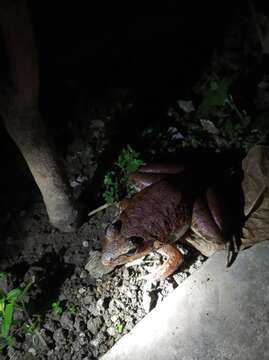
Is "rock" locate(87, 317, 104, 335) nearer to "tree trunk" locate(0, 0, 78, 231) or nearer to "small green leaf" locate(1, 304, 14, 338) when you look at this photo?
"small green leaf" locate(1, 304, 14, 338)

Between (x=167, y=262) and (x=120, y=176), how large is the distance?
90cm

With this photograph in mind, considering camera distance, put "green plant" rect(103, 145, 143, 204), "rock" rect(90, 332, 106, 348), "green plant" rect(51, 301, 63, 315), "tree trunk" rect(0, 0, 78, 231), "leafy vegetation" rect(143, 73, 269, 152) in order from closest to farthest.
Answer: "tree trunk" rect(0, 0, 78, 231) → "rock" rect(90, 332, 106, 348) → "green plant" rect(51, 301, 63, 315) → "green plant" rect(103, 145, 143, 204) → "leafy vegetation" rect(143, 73, 269, 152)

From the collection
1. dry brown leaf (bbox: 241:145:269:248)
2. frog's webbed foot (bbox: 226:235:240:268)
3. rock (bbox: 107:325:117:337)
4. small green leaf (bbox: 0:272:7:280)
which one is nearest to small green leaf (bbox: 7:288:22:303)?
small green leaf (bbox: 0:272:7:280)

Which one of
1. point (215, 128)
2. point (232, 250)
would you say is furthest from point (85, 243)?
point (215, 128)

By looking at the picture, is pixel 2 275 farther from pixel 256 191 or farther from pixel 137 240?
pixel 256 191

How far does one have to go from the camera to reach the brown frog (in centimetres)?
289

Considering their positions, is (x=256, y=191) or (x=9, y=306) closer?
(x=9, y=306)

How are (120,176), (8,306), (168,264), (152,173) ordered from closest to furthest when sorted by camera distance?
(8,306) → (168,264) → (152,173) → (120,176)

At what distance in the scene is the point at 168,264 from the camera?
2951 millimetres

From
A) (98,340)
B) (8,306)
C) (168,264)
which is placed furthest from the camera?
(168,264)

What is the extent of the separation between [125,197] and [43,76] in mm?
1589

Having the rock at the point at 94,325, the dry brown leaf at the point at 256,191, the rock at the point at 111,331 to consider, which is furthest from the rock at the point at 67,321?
the dry brown leaf at the point at 256,191

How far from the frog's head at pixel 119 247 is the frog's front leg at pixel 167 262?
149 millimetres

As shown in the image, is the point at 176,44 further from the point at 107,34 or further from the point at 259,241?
the point at 259,241
